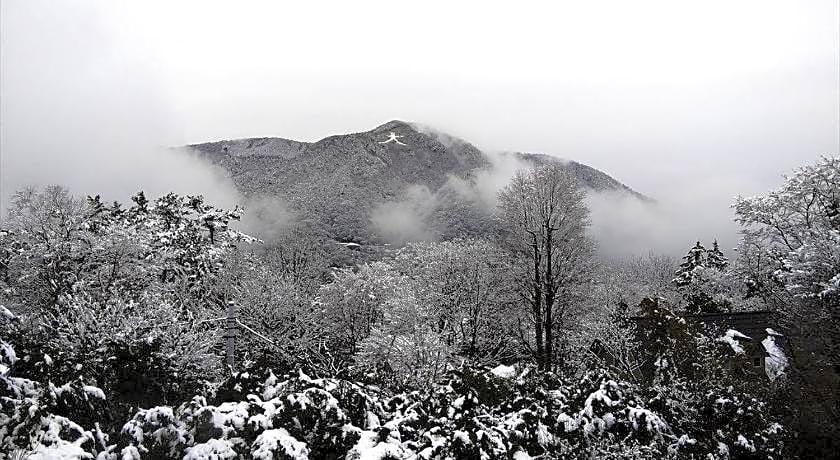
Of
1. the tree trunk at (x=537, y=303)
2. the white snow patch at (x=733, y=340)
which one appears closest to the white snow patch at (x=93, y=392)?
the white snow patch at (x=733, y=340)

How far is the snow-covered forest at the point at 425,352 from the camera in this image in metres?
5.59

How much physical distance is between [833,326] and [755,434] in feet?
15.1

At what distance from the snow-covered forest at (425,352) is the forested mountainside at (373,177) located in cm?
4052

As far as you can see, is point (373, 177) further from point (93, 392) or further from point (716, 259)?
point (93, 392)

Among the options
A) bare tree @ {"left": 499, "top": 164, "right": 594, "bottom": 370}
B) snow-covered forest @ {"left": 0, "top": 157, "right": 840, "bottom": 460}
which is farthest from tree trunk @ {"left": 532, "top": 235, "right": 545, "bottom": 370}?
snow-covered forest @ {"left": 0, "top": 157, "right": 840, "bottom": 460}

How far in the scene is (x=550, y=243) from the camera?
61.1ft

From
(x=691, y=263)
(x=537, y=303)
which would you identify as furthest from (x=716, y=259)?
(x=537, y=303)

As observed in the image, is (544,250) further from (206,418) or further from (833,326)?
(206,418)

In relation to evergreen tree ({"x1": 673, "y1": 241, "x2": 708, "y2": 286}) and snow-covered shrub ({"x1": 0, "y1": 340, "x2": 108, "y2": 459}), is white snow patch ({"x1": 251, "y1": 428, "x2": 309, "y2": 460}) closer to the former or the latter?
snow-covered shrub ({"x1": 0, "y1": 340, "x2": 108, "y2": 459})

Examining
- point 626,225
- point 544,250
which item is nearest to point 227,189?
point 626,225

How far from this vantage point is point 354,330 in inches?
1318

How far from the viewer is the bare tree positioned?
61.1ft

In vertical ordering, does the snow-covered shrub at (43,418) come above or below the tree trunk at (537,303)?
above

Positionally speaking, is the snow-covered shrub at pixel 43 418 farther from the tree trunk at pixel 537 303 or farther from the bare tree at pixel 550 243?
the bare tree at pixel 550 243
